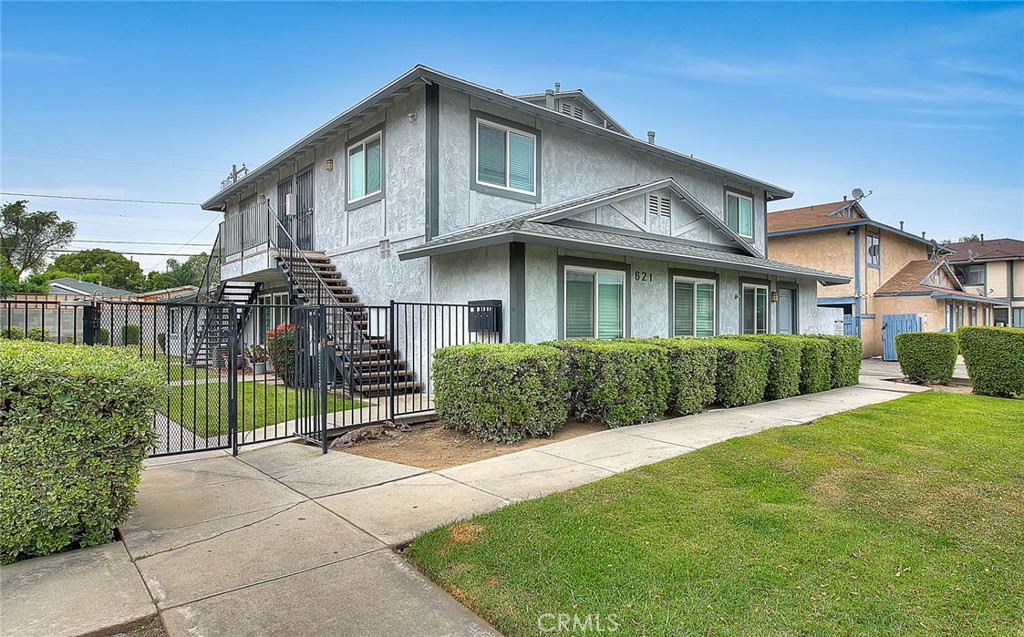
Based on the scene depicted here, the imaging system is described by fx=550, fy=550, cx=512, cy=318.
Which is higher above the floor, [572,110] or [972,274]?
[572,110]

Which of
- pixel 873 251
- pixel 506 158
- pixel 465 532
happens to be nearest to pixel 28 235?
pixel 506 158

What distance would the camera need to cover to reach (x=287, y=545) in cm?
391

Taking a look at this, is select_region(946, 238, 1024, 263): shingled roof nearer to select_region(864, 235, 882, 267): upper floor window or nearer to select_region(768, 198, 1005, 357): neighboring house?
select_region(768, 198, 1005, 357): neighboring house

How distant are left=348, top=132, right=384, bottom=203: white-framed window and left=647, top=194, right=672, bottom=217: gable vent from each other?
6.12 metres

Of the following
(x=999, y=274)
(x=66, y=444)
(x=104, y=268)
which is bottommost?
(x=66, y=444)

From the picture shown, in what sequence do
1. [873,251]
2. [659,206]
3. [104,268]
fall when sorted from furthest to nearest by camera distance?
1. [104,268]
2. [873,251]
3. [659,206]

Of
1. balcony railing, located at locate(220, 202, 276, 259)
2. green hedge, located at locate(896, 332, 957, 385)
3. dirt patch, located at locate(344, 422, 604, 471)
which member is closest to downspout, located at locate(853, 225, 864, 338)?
green hedge, located at locate(896, 332, 957, 385)

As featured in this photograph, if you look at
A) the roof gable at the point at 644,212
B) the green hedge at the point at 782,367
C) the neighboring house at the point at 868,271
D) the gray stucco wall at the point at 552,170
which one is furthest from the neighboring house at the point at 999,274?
the green hedge at the point at 782,367

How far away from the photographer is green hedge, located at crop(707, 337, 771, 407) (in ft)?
31.8

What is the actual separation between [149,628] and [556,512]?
2.69 metres

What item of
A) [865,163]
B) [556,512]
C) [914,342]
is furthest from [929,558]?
[865,163]

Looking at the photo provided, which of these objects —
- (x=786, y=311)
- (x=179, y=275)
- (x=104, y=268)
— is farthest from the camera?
(x=104, y=268)

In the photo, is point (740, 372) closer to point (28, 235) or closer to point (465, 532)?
point (465, 532)

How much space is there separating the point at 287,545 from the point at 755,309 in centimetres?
1400
